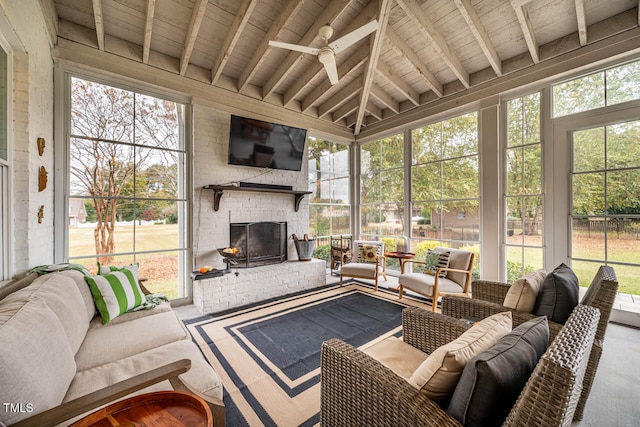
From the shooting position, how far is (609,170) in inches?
116

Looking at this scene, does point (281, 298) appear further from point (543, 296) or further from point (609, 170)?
point (609, 170)

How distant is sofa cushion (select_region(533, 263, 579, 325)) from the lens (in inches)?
64.4

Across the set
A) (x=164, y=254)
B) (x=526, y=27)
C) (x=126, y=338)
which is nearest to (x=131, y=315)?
(x=126, y=338)

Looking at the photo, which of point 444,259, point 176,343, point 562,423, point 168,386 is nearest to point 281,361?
point 176,343

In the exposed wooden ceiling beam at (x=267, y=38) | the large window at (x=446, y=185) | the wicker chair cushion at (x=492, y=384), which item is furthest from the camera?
the large window at (x=446, y=185)

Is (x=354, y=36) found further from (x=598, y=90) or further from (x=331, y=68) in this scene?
(x=598, y=90)

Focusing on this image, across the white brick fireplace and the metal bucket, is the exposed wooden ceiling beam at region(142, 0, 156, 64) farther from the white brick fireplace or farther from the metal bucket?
the metal bucket

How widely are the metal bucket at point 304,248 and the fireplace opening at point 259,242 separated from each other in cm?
24

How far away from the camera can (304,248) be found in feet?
14.9

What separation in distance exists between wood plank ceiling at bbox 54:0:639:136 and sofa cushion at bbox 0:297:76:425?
2.78m

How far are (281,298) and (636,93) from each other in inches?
192

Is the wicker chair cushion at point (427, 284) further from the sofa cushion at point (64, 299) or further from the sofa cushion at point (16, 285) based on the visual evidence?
the sofa cushion at point (16, 285)

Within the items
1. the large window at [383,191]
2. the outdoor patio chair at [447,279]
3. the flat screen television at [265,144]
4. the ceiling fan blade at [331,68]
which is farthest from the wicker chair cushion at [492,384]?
the large window at [383,191]

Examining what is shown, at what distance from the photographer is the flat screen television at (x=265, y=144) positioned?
3.96 meters
